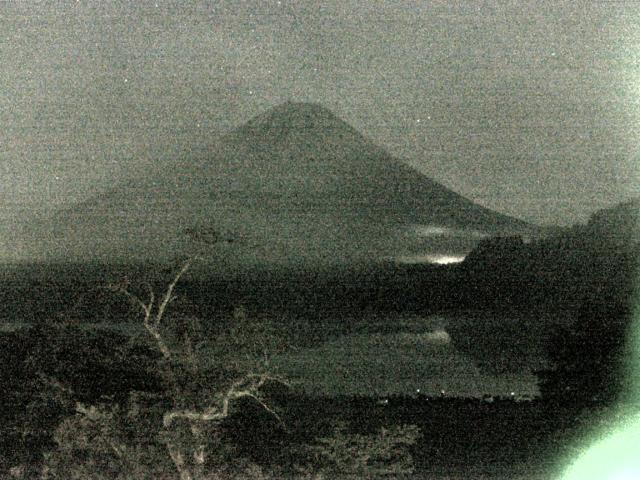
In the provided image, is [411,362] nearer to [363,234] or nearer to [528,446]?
[528,446]

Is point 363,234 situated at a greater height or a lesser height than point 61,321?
lesser

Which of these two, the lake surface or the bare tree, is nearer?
the bare tree

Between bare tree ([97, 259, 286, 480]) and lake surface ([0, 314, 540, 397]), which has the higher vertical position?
bare tree ([97, 259, 286, 480])

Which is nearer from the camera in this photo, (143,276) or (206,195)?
(143,276)

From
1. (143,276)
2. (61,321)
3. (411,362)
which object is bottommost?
(411,362)

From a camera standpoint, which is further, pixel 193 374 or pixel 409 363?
pixel 409 363

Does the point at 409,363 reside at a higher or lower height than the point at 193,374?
lower

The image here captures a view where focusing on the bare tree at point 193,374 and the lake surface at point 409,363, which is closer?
the bare tree at point 193,374

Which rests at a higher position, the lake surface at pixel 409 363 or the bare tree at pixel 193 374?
the bare tree at pixel 193 374

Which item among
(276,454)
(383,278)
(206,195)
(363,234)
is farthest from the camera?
(363,234)

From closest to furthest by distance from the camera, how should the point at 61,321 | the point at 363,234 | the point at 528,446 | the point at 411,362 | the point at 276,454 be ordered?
the point at 61,321 → the point at 276,454 → the point at 528,446 → the point at 411,362 → the point at 363,234

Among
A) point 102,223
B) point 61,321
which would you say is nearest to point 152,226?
point 102,223
